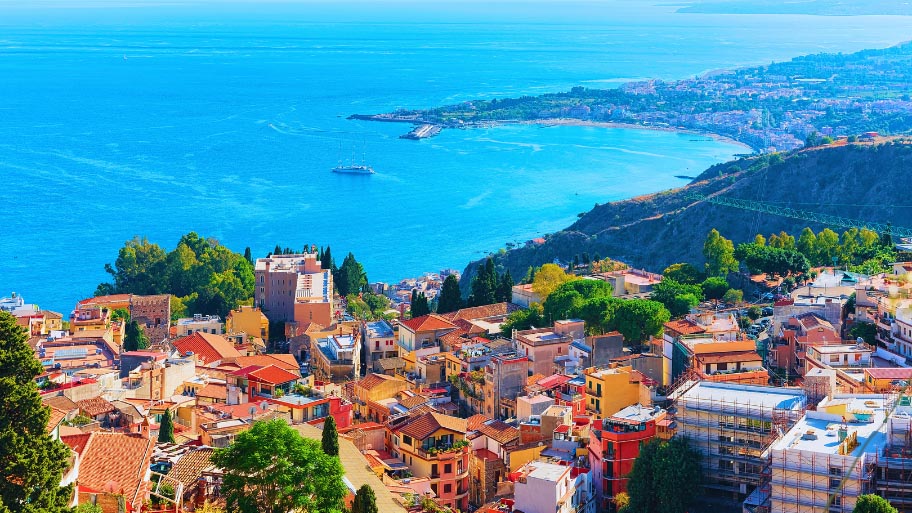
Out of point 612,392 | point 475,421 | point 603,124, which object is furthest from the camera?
point 603,124

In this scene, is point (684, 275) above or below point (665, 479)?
above

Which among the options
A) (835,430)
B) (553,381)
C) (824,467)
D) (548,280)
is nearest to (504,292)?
(548,280)

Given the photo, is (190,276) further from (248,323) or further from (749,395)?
(749,395)

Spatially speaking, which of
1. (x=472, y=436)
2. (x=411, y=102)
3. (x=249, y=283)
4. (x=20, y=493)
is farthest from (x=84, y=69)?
(x=20, y=493)

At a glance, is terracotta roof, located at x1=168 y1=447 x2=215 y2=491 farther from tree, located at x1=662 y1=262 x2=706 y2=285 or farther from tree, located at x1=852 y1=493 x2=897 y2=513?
tree, located at x1=662 y1=262 x2=706 y2=285

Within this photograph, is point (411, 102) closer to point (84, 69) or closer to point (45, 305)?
point (84, 69)

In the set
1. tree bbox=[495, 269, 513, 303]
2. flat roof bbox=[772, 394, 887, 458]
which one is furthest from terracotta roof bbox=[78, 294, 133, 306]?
flat roof bbox=[772, 394, 887, 458]
